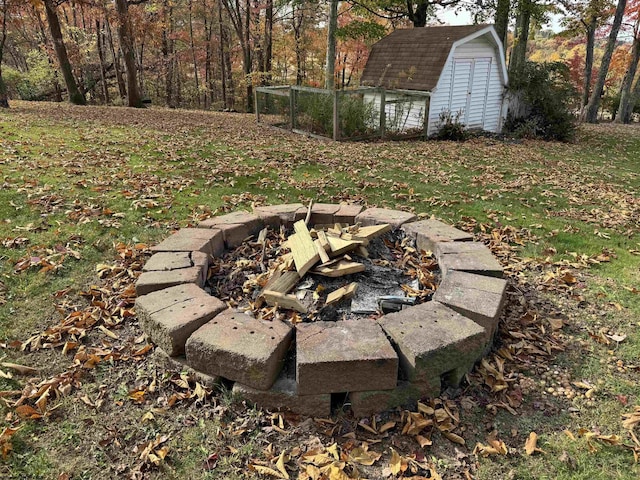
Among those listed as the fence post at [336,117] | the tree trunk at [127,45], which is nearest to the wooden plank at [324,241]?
the fence post at [336,117]

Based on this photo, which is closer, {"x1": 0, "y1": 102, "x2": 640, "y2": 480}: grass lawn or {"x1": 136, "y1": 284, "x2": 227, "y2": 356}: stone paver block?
{"x1": 0, "y1": 102, "x2": 640, "y2": 480}: grass lawn

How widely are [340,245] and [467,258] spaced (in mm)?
1028

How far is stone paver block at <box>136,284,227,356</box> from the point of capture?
99.8 inches

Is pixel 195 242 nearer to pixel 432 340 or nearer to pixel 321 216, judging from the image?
pixel 321 216

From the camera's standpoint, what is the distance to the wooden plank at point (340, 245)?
3.17 meters

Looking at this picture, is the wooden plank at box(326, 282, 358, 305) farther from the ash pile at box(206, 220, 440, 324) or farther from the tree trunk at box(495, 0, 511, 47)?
the tree trunk at box(495, 0, 511, 47)

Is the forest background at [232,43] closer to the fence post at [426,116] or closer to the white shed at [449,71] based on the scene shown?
the white shed at [449,71]

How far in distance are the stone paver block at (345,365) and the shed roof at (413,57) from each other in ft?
35.1

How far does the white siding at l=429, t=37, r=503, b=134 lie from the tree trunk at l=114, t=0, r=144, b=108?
10.4m

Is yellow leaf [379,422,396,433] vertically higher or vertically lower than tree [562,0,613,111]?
lower

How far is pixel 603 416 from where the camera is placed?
231 centimetres

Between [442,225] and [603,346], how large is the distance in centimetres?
160

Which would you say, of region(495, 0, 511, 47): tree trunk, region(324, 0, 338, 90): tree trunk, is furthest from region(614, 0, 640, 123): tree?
region(324, 0, 338, 90): tree trunk

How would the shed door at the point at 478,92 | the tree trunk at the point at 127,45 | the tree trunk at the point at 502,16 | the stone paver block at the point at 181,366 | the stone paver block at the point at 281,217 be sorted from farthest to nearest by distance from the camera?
1. the tree trunk at the point at 502,16
2. the tree trunk at the point at 127,45
3. the shed door at the point at 478,92
4. the stone paver block at the point at 281,217
5. the stone paver block at the point at 181,366
